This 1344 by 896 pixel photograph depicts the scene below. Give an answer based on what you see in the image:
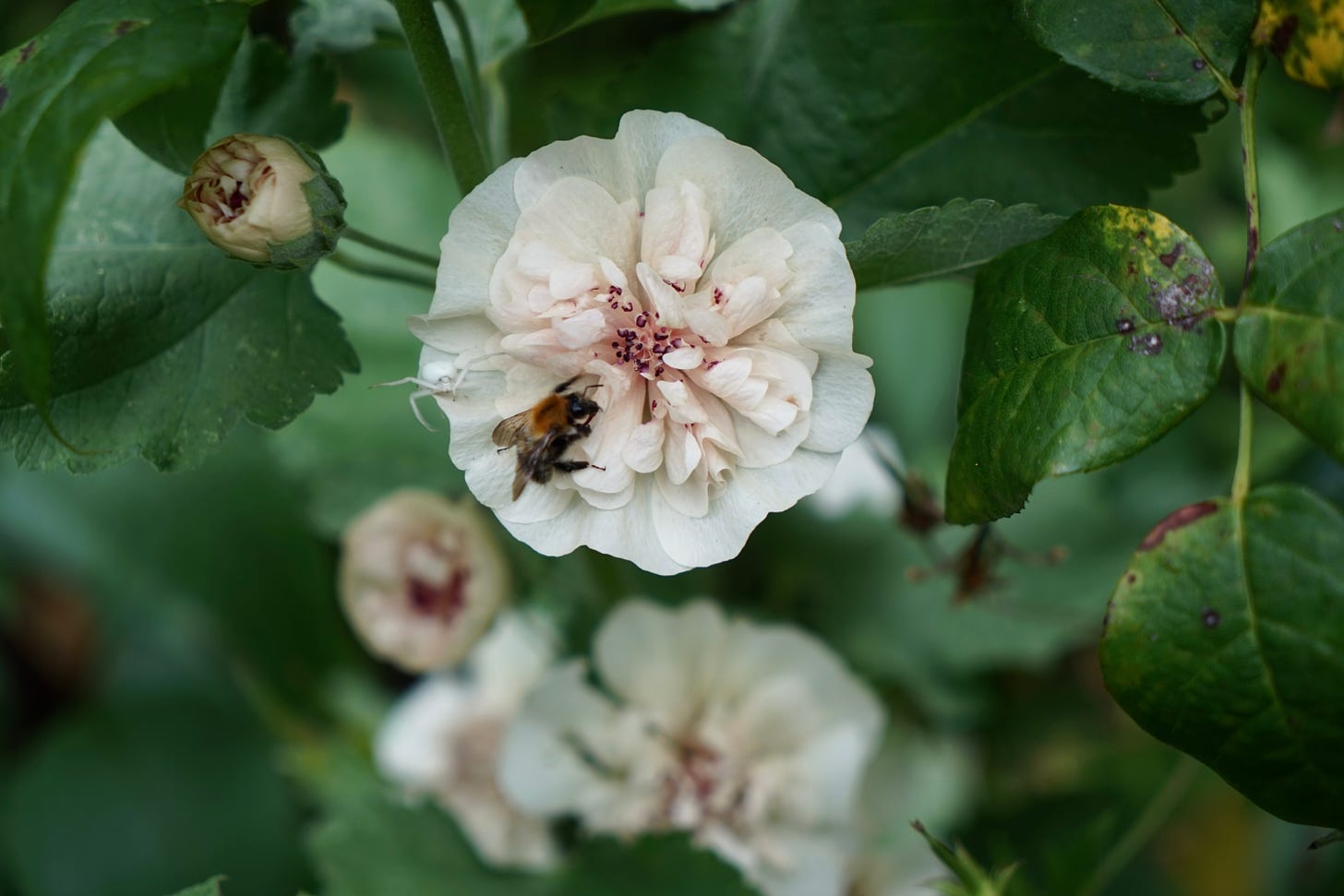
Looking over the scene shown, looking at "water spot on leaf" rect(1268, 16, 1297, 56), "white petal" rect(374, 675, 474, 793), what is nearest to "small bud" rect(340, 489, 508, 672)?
"white petal" rect(374, 675, 474, 793)

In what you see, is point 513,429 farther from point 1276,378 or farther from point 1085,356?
point 1276,378

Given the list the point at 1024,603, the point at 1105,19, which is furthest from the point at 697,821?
the point at 1105,19

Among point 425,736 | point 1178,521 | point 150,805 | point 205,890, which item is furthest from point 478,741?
point 1178,521

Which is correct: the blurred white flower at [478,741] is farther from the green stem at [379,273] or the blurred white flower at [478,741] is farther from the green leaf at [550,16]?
the green leaf at [550,16]

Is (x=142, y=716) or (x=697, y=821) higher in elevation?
(x=697, y=821)

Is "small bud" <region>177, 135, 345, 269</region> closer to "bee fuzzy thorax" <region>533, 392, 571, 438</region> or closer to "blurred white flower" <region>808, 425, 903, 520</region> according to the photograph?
"bee fuzzy thorax" <region>533, 392, 571, 438</region>

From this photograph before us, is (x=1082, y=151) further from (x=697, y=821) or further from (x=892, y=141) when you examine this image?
(x=697, y=821)
